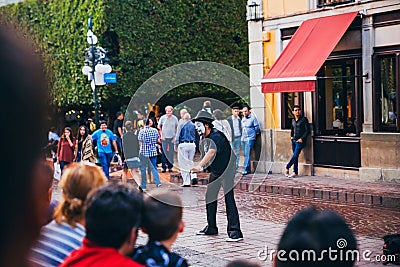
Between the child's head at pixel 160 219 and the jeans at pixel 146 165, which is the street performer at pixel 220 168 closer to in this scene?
→ the child's head at pixel 160 219

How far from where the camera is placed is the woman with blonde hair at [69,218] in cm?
327

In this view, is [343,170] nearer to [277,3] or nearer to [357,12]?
A: [357,12]

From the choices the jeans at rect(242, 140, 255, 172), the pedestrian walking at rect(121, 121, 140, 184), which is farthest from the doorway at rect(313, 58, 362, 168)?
the pedestrian walking at rect(121, 121, 140, 184)

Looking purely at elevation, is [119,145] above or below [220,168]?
above

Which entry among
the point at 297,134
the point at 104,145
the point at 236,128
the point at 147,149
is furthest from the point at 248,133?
the point at 104,145

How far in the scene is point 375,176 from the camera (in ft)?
47.0

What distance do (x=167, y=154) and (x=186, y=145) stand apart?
3.45 meters

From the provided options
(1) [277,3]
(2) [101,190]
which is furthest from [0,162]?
(1) [277,3]

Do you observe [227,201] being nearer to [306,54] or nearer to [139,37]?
[306,54]

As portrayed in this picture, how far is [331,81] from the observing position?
16.3 metres

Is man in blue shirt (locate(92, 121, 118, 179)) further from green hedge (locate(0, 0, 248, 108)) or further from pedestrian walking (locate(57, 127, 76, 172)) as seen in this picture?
green hedge (locate(0, 0, 248, 108))

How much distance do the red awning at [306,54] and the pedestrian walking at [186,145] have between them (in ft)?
6.45

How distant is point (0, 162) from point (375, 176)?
1390 cm

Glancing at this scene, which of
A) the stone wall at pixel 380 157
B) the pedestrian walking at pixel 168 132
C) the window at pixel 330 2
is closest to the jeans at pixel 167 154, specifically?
the pedestrian walking at pixel 168 132
